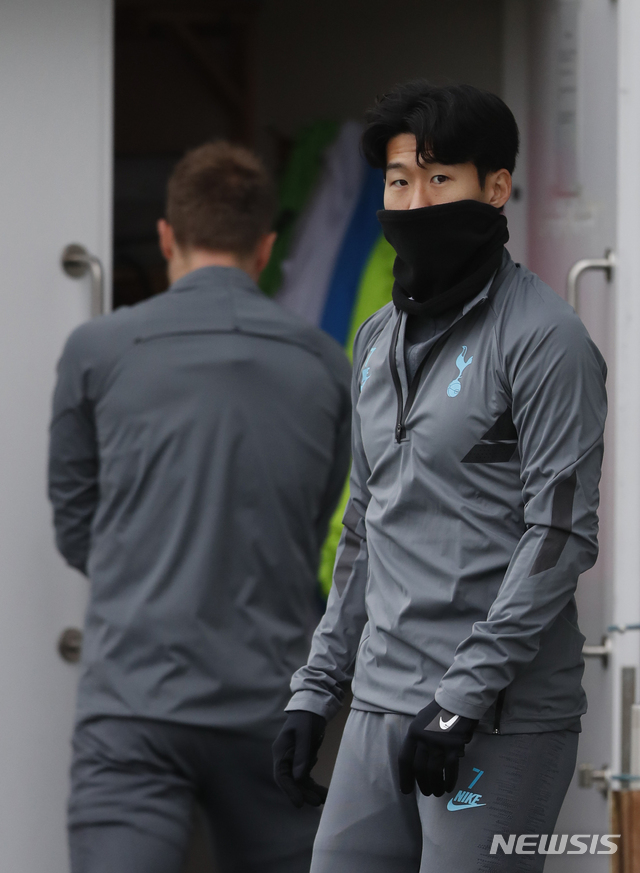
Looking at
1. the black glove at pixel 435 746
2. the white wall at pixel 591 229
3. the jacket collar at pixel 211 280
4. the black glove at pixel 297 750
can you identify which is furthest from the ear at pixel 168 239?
the black glove at pixel 435 746

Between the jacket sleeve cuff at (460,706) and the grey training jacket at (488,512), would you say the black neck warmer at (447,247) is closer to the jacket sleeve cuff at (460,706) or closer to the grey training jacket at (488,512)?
the grey training jacket at (488,512)

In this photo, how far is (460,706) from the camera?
3.89ft

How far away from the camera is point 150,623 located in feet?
6.35

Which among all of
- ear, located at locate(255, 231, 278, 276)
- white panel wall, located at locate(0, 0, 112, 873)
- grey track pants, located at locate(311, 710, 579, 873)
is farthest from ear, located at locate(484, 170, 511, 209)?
white panel wall, located at locate(0, 0, 112, 873)

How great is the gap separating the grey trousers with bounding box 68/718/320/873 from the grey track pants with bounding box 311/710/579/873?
0.60 metres

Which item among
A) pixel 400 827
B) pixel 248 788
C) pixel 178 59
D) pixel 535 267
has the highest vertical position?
pixel 178 59

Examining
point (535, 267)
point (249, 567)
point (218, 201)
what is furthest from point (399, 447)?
point (535, 267)

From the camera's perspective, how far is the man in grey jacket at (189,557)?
1.93m

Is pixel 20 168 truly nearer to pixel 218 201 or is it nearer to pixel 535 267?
pixel 218 201

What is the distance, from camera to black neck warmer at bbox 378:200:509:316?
1.31 metres

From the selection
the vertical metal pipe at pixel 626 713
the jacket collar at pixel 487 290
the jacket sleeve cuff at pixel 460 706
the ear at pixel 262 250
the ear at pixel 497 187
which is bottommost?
the vertical metal pipe at pixel 626 713

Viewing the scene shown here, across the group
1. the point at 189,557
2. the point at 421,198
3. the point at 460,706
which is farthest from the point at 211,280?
the point at 460,706

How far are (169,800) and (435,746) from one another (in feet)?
2.88

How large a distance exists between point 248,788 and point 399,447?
0.88m
